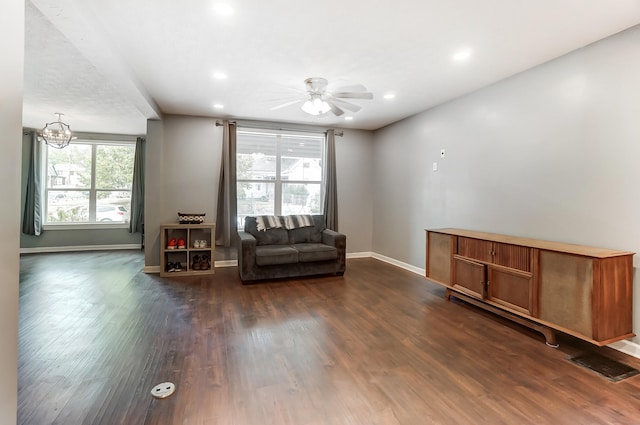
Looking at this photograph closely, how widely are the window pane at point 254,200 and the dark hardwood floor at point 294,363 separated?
2059 mm

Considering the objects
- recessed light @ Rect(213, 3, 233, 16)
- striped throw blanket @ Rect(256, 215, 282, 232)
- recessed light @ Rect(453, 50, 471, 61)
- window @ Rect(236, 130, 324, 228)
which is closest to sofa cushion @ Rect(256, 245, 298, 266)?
striped throw blanket @ Rect(256, 215, 282, 232)

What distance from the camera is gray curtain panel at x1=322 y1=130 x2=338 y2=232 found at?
19.4 feet

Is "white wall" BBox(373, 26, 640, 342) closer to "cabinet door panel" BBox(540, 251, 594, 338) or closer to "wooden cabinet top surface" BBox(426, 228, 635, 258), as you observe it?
"wooden cabinet top surface" BBox(426, 228, 635, 258)

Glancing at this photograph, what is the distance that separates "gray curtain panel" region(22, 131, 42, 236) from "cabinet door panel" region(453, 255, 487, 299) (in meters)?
8.13

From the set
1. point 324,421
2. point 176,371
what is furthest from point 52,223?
point 324,421

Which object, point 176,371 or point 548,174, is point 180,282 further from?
point 548,174

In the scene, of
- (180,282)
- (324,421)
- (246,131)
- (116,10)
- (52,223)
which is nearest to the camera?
(324,421)

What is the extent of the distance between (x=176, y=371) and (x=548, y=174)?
12.6 ft

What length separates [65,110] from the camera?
517 cm

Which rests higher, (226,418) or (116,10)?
(116,10)

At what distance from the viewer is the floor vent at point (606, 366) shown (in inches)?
88.1

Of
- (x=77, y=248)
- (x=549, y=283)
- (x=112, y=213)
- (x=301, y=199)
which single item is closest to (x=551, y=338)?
Result: (x=549, y=283)

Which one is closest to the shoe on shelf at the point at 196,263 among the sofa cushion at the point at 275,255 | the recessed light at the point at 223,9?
the sofa cushion at the point at 275,255

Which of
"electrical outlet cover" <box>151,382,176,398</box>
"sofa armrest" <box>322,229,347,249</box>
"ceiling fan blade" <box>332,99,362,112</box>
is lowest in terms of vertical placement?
"electrical outlet cover" <box>151,382,176,398</box>
